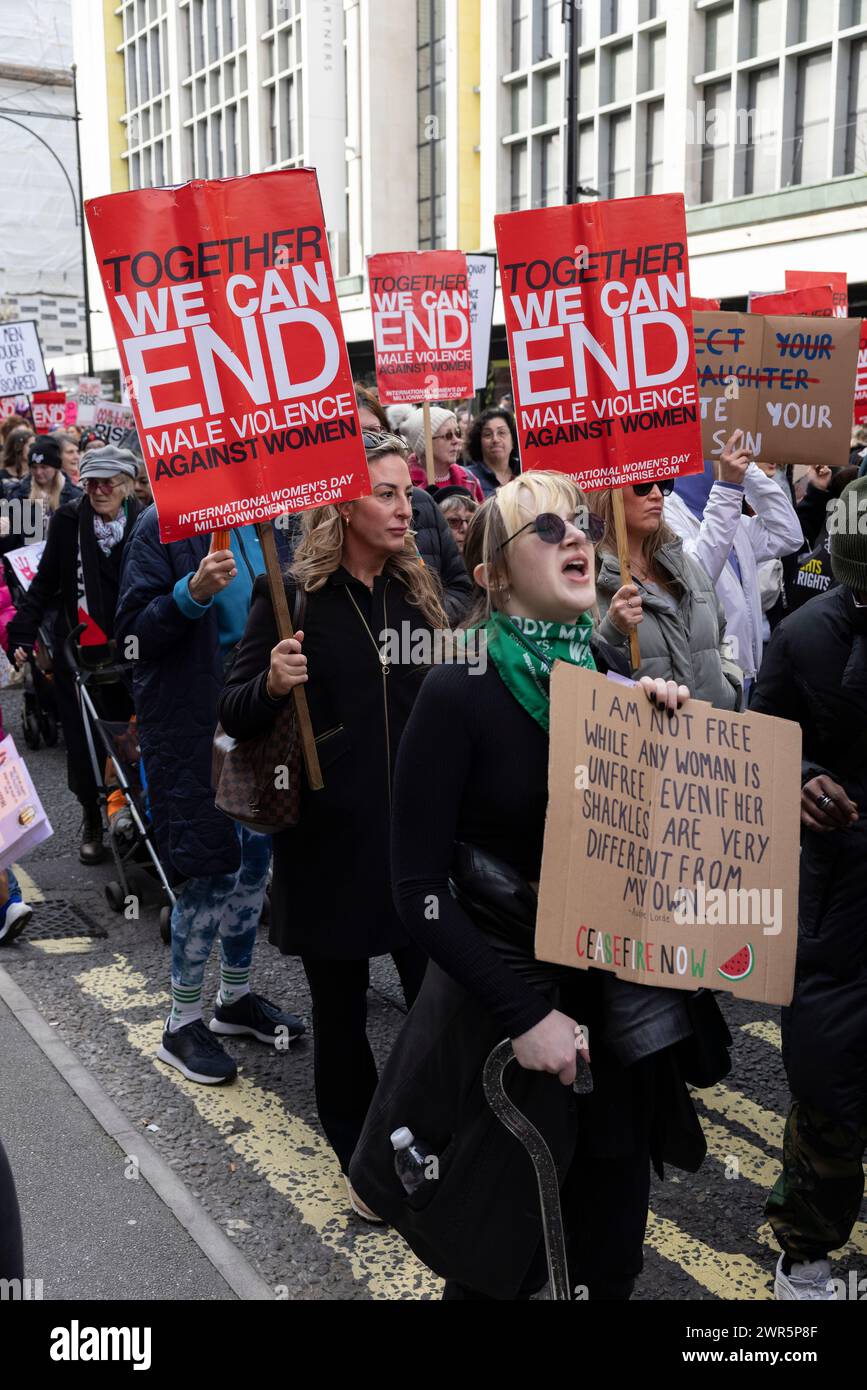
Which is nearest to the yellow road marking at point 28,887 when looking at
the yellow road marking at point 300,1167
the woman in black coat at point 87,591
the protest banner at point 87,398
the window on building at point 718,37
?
the woman in black coat at point 87,591

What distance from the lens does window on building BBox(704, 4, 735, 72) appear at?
87.8 feet

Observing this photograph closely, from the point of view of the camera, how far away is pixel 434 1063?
7.87 ft

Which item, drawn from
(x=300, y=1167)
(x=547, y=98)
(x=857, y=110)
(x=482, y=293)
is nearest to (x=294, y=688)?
(x=300, y=1167)

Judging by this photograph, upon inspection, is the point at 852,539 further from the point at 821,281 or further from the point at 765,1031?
the point at 821,281

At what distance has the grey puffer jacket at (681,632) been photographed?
3.92 meters

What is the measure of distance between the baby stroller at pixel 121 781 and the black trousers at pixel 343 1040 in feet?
7.00

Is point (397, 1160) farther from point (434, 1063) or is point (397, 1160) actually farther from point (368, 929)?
point (368, 929)

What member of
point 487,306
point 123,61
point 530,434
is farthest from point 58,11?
point 530,434

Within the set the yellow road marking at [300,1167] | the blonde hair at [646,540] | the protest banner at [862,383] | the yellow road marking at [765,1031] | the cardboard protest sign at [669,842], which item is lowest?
the yellow road marking at [765,1031]

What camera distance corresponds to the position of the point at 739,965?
94.4 inches

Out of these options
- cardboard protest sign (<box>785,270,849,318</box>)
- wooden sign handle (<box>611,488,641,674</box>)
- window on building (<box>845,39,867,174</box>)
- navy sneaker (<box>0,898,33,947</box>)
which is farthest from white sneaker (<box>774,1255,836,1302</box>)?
window on building (<box>845,39,867,174</box>)

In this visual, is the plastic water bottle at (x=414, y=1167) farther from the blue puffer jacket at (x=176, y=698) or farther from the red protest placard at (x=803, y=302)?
the red protest placard at (x=803, y=302)

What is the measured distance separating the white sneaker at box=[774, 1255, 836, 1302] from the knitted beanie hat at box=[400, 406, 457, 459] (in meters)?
5.45

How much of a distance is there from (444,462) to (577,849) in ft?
20.3
